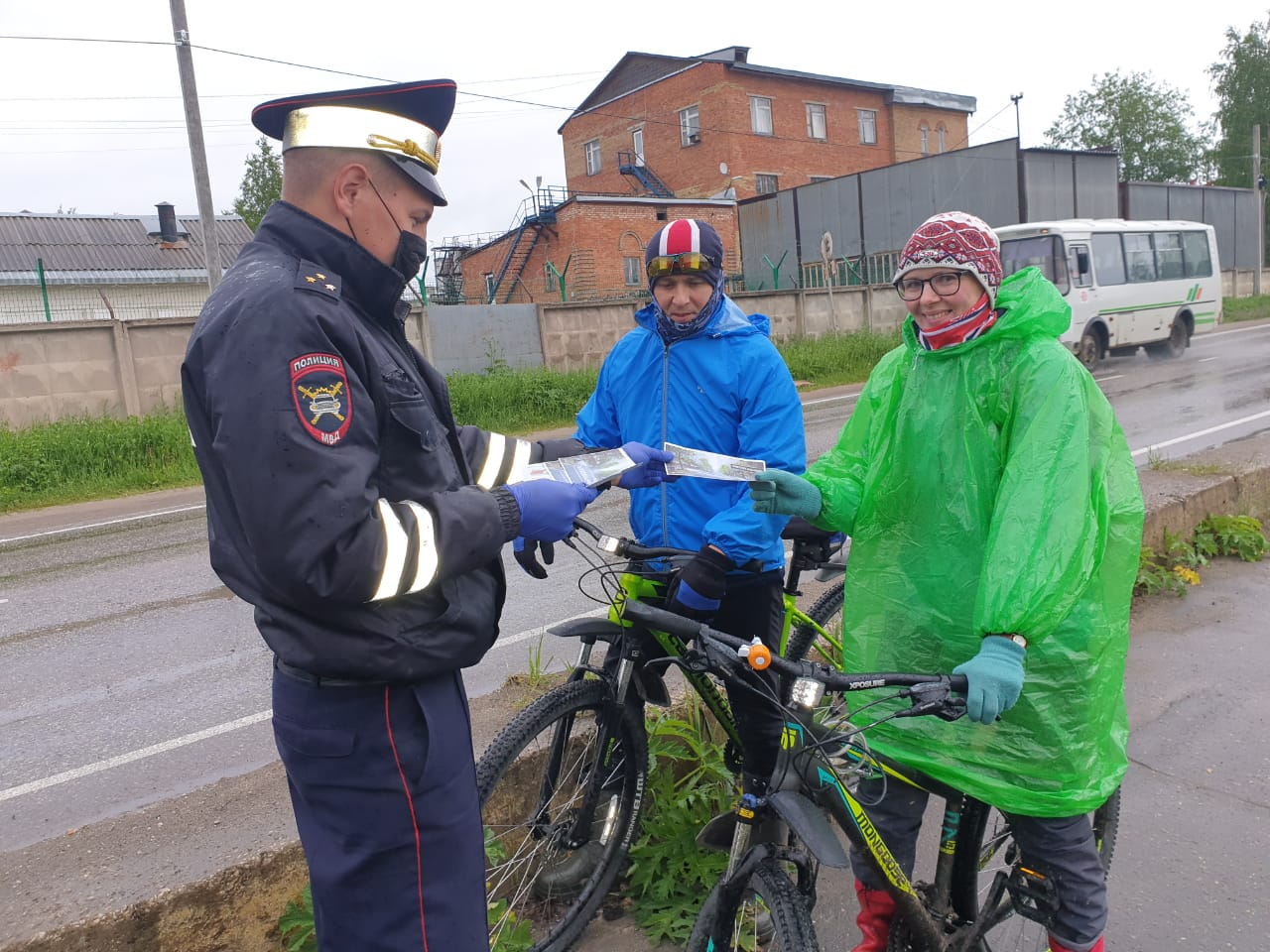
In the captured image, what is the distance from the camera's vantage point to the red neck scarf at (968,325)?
7.49 feet

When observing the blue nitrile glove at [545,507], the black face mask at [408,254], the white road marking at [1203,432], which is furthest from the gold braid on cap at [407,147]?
the white road marking at [1203,432]

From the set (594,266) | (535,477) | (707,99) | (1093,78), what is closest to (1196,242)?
(594,266)

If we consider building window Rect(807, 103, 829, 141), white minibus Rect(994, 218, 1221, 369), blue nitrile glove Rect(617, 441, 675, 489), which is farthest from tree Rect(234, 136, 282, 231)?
blue nitrile glove Rect(617, 441, 675, 489)

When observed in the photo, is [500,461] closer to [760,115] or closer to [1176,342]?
[1176,342]

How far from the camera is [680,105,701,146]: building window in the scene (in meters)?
39.2

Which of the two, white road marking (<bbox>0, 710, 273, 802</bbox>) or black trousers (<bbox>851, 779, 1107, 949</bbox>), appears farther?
white road marking (<bbox>0, 710, 273, 802</bbox>)

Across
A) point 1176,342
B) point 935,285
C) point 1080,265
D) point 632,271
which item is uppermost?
point 632,271

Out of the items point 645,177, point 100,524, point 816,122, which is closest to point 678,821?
point 100,524

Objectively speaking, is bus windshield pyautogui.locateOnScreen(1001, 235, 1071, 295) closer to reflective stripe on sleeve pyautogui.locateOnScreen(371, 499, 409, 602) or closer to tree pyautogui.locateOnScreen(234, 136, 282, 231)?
reflective stripe on sleeve pyautogui.locateOnScreen(371, 499, 409, 602)

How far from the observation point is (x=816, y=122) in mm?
41062

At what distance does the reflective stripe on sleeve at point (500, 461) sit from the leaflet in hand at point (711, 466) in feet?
1.42

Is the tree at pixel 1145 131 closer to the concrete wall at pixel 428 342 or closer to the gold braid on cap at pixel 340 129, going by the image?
the concrete wall at pixel 428 342

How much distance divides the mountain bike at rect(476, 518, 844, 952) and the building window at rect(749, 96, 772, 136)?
39125 millimetres

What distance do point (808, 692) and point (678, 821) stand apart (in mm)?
1291
